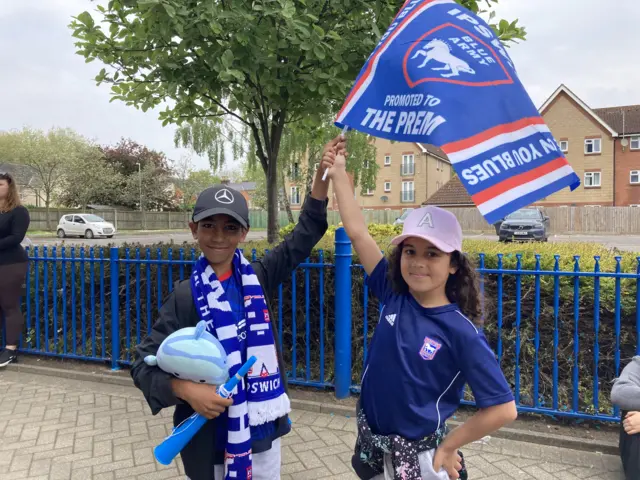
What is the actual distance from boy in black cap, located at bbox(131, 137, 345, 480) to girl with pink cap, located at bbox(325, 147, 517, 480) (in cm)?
40

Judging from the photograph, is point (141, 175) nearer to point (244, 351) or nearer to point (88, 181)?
point (88, 181)

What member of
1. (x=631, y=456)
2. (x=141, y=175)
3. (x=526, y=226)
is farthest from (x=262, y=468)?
(x=141, y=175)

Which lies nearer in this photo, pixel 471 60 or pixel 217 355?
pixel 217 355

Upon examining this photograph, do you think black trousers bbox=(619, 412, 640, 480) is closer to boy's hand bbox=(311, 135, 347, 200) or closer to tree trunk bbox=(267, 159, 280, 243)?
boy's hand bbox=(311, 135, 347, 200)

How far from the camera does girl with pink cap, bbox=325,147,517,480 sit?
1536 mm

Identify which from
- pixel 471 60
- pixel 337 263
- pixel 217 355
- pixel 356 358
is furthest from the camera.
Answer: pixel 356 358

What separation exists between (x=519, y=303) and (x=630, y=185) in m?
37.6

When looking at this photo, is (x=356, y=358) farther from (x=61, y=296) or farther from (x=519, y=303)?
(x=61, y=296)

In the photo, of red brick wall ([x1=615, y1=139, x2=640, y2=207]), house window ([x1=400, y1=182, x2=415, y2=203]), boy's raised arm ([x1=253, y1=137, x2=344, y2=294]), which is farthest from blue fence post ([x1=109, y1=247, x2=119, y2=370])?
house window ([x1=400, y1=182, x2=415, y2=203])

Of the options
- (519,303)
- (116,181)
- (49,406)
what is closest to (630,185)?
(519,303)

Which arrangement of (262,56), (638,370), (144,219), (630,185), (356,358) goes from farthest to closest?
1. (144,219)
2. (630,185)
3. (356,358)
4. (262,56)
5. (638,370)

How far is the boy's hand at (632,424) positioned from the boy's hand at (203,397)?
7.93 feet

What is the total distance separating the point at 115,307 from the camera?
4910mm

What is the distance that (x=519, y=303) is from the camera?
375 centimetres
